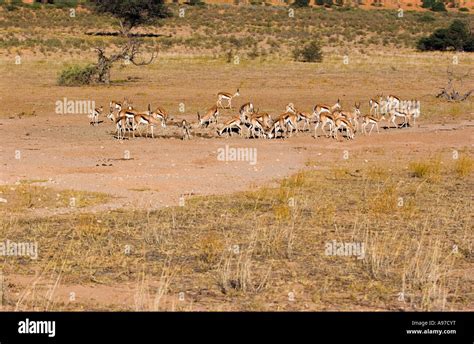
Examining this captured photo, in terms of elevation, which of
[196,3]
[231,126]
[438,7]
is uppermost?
[231,126]

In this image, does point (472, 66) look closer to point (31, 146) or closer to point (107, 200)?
point (31, 146)

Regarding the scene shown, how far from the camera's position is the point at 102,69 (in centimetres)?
3556

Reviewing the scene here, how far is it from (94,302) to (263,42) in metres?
56.3

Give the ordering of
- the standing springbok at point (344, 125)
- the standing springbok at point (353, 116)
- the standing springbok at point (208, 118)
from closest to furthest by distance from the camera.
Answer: the standing springbok at point (344, 125), the standing springbok at point (353, 116), the standing springbok at point (208, 118)

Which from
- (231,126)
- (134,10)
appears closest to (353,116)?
(231,126)

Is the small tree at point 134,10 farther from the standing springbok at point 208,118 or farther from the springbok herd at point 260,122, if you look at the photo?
the standing springbok at point 208,118

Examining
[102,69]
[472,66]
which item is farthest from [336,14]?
[102,69]

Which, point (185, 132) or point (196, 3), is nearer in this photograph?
point (185, 132)

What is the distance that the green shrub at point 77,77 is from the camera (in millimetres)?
35281

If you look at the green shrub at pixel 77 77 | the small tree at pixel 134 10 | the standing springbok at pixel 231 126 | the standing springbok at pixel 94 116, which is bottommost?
the green shrub at pixel 77 77

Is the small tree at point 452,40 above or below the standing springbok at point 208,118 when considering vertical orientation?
below

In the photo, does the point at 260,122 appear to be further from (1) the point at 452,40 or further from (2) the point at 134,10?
(1) the point at 452,40

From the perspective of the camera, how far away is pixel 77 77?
35469mm

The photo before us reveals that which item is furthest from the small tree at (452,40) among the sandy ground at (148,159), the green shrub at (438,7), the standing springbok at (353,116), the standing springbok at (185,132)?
the green shrub at (438,7)
